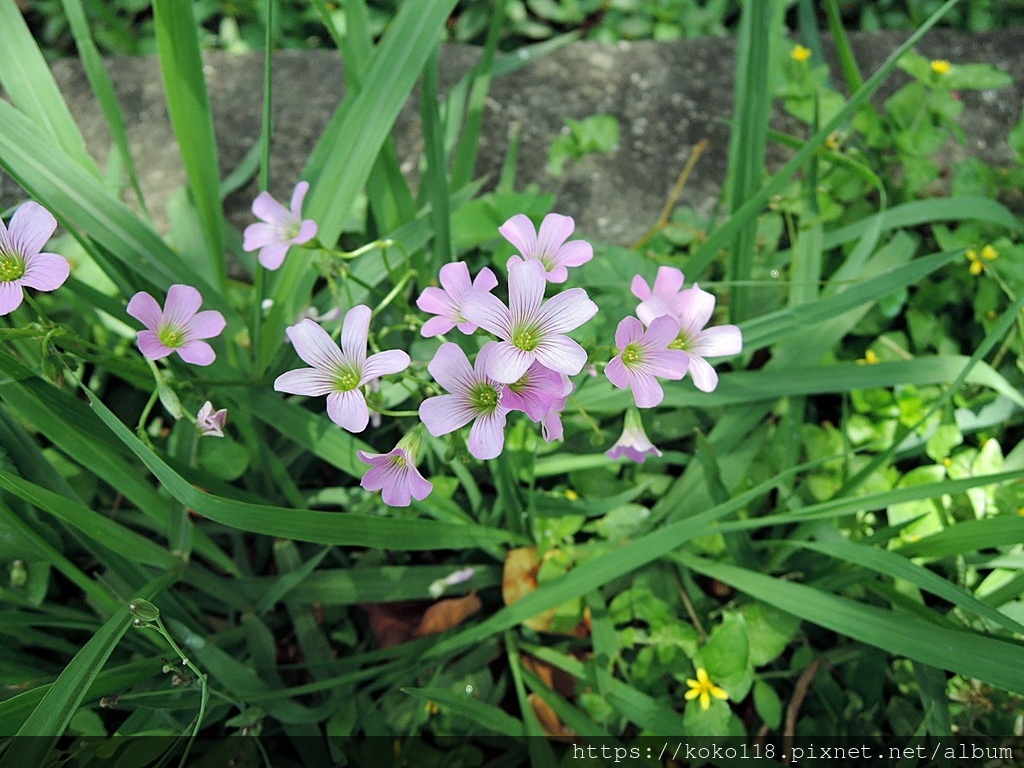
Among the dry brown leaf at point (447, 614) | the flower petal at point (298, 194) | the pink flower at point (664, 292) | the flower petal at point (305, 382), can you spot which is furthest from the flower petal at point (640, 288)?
the dry brown leaf at point (447, 614)

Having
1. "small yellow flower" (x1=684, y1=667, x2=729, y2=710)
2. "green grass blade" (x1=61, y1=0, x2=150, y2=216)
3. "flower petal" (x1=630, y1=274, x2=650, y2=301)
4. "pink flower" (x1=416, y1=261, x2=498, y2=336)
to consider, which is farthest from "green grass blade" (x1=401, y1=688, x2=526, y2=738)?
"green grass blade" (x1=61, y1=0, x2=150, y2=216)

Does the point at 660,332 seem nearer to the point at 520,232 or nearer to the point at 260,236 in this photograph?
the point at 520,232

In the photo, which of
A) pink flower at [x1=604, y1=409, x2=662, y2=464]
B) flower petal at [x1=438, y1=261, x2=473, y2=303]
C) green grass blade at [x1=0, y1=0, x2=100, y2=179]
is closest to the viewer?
flower petal at [x1=438, y1=261, x2=473, y2=303]

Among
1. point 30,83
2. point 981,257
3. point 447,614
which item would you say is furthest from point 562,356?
point 981,257

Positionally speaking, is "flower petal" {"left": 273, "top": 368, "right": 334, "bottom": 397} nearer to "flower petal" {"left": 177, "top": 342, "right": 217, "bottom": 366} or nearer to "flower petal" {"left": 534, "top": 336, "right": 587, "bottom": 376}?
"flower petal" {"left": 177, "top": 342, "right": 217, "bottom": 366}

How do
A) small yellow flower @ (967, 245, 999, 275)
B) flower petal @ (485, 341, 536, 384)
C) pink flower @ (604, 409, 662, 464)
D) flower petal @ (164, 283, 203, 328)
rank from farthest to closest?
1. small yellow flower @ (967, 245, 999, 275)
2. pink flower @ (604, 409, 662, 464)
3. flower petal @ (164, 283, 203, 328)
4. flower petal @ (485, 341, 536, 384)

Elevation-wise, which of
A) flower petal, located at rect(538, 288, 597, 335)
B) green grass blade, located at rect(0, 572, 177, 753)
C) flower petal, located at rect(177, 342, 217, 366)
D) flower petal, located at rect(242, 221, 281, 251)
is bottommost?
green grass blade, located at rect(0, 572, 177, 753)

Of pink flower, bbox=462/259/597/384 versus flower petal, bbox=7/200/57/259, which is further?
flower petal, bbox=7/200/57/259

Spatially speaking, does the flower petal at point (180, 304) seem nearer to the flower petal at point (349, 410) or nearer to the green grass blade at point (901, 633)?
the flower petal at point (349, 410)

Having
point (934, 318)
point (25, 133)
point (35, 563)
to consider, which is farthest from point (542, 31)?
point (35, 563)
